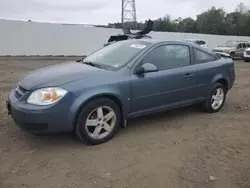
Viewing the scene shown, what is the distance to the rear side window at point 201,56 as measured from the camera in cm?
566

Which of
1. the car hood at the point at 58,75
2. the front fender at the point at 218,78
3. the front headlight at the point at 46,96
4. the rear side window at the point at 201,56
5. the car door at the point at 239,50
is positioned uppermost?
the rear side window at the point at 201,56

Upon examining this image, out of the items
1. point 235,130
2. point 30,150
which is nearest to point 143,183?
point 30,150

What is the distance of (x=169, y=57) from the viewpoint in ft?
17.2

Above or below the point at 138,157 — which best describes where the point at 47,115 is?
above

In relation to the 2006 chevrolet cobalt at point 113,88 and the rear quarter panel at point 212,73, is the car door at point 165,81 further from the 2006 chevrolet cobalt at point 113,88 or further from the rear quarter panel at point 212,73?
the rear quarter panel at point 212,73

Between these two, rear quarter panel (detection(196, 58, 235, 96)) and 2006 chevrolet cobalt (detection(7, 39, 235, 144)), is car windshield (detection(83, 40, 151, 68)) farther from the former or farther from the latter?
rear quarter panel (detection(196, 58, 235, 96))

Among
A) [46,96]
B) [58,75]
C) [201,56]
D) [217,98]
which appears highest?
[201,56]

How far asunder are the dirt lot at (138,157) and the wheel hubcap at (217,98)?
28.0 inches

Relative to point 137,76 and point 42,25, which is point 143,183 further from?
point 42,25

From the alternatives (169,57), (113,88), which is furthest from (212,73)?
(113,88)

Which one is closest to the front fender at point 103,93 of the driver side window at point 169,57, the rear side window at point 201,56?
the driver side window at point 169,57

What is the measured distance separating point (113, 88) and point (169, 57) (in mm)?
1378

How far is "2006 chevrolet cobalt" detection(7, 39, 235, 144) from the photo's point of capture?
13.1 ft

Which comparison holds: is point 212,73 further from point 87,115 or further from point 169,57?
point 87,115
